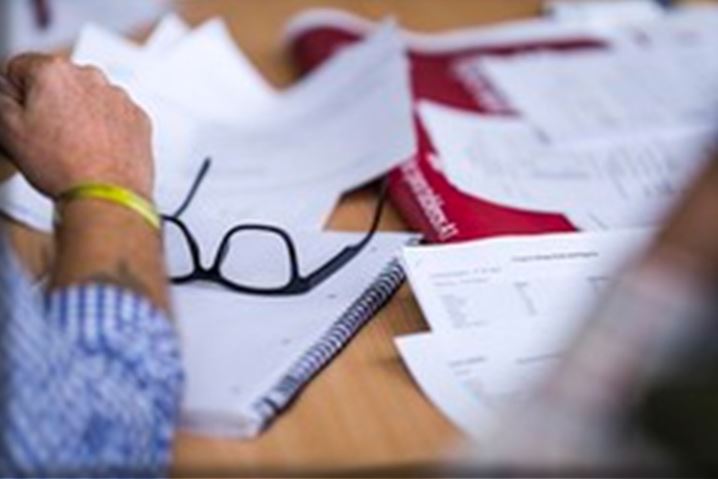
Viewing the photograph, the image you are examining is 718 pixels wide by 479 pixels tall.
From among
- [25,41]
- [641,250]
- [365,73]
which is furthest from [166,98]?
[641,250]

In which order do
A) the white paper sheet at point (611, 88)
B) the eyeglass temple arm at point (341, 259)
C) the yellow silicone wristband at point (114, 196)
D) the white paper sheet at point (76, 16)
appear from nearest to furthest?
the yellow silicone wristband at point (114, 196) < the eyeglass temple arm at point (341, 259) < the white paper sheet at point (611, 88) < the white paper sheet at point (76, 16)

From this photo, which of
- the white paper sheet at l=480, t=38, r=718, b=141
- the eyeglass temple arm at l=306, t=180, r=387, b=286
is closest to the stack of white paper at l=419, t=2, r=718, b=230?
the white paper sheet at l=480, t=38, r=718, b=141

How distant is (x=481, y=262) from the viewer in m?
0.84

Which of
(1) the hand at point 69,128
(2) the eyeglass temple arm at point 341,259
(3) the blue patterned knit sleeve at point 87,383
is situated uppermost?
(1) the hand at point 69,128

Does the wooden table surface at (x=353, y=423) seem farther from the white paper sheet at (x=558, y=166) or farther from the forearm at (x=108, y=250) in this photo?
the white paper sheet at (x=558, y=166)

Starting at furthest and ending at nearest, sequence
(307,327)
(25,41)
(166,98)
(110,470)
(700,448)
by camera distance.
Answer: (25,41)
(166,98)
(307,327)
(110,470)
(700,448)

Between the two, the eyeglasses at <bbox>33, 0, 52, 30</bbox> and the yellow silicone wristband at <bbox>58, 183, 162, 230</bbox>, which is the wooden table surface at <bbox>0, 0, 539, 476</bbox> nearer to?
the yellow silicone wristband at <bbox>58, 183, 162, 230</bbox>

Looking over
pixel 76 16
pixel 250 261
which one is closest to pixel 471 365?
pixel 250 261

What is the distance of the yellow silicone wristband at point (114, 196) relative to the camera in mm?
730

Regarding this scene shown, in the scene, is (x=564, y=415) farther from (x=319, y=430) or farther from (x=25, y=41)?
(x=25, y=41)

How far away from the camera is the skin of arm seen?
0.69 meters

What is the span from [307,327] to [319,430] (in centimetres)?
9

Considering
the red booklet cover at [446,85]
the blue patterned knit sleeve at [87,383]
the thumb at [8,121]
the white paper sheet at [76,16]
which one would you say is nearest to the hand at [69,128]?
the thumb at [8,121]

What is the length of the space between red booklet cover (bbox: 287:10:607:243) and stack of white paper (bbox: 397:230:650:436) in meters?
0.05
